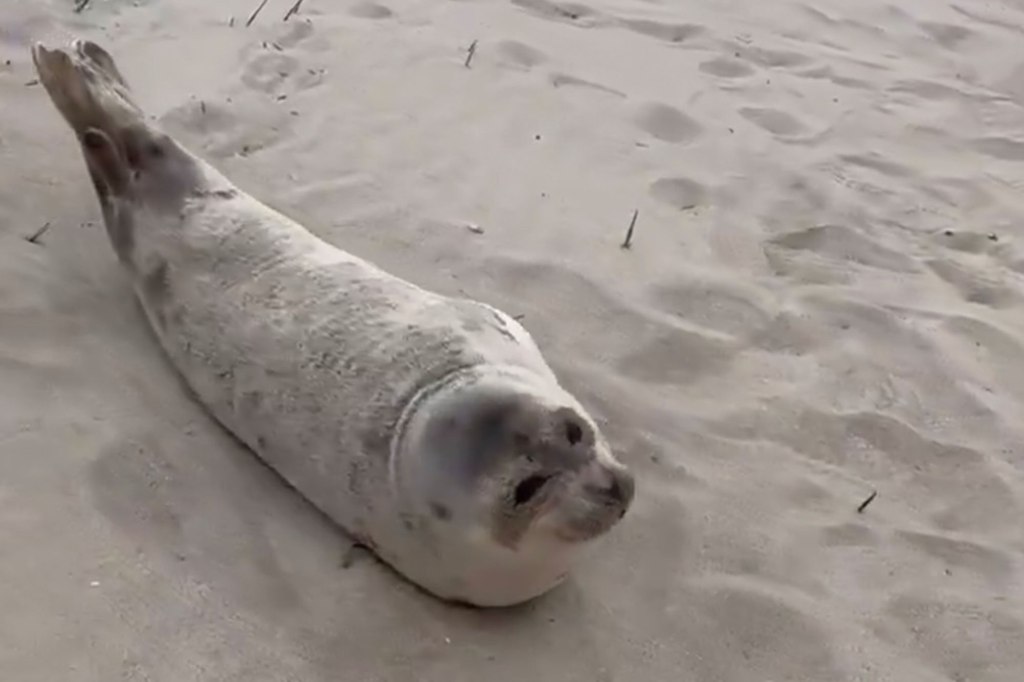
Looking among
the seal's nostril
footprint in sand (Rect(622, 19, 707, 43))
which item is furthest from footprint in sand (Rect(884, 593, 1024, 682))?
footprint in sand (Rect(622, 19, 707, 43))

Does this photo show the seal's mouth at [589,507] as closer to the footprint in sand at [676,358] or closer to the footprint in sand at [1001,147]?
the footprint in sand at [676,358]

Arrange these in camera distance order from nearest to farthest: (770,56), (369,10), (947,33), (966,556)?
(966,556), (369,10), (770,56), (947,33)

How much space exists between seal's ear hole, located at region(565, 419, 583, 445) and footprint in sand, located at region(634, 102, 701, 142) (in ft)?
6.00

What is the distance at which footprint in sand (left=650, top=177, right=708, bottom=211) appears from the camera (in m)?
3.33

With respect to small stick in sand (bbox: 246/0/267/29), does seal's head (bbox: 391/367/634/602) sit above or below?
above

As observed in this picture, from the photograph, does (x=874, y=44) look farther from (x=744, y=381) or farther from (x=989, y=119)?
(x=744, y=381)

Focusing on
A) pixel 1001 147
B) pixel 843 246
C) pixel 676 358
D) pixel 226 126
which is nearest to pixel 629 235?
pixel 676 358

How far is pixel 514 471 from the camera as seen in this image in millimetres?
1896

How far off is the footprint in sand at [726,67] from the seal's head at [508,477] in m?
2.33

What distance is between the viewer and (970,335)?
2.98 metres

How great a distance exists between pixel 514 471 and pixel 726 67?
100 inches

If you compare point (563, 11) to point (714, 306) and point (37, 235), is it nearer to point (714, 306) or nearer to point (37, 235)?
point (714, 306)

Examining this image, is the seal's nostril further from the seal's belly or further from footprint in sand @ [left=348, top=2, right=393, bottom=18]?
footprint in sand @ [left=348, top=2, right=393, bottom=18]

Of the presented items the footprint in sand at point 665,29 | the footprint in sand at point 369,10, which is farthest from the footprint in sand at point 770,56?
the footprint in sand at point 369,10
